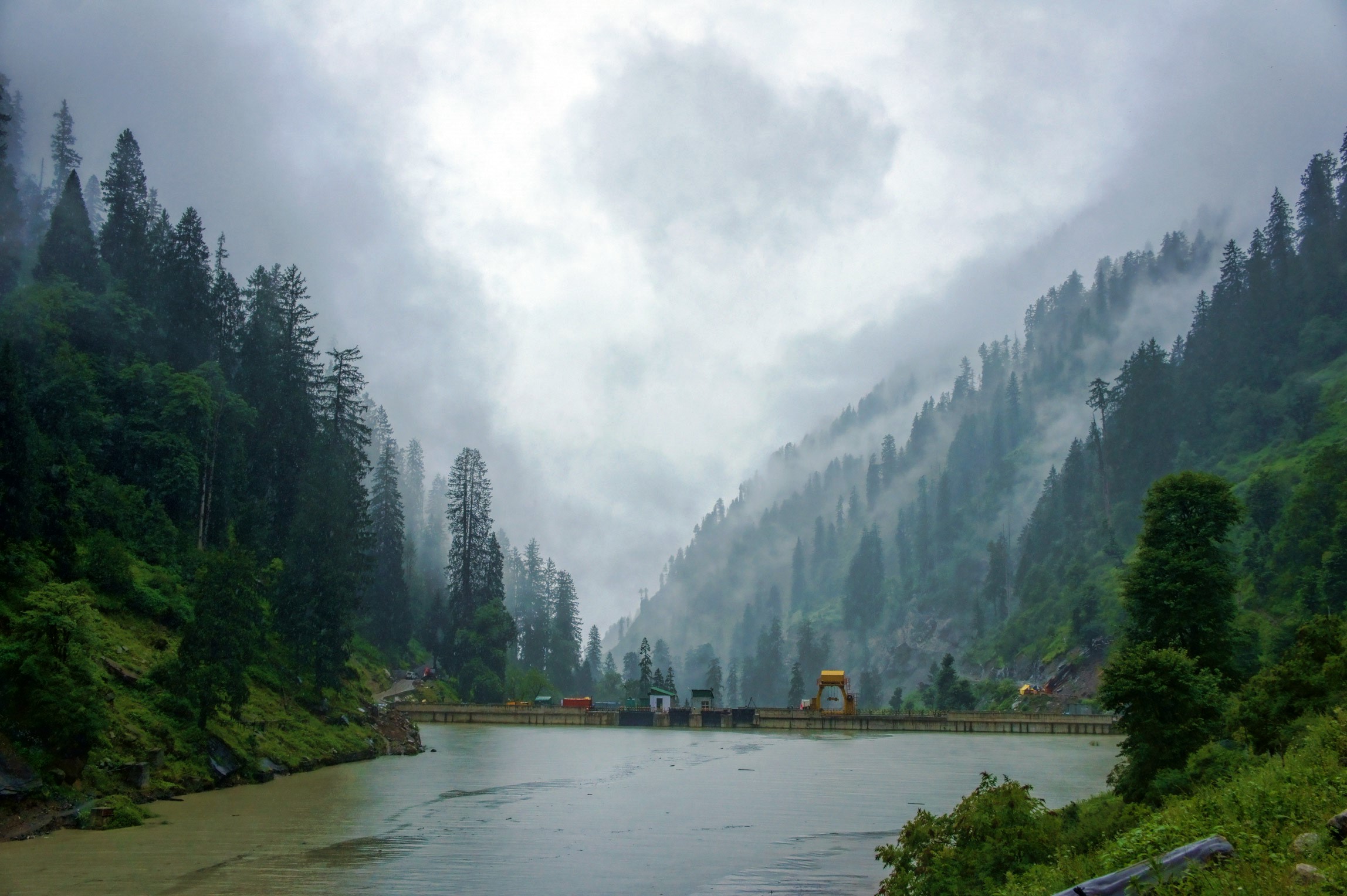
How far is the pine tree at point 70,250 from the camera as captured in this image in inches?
3044

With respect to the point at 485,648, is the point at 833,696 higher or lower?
lower

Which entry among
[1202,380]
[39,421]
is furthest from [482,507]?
[1202,380]

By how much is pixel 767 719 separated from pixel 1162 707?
103 metres

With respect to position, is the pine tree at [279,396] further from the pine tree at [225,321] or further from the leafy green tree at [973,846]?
the leafy green tree at [973,846]

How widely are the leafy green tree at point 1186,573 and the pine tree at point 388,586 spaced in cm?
9440

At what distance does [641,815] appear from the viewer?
131 ft

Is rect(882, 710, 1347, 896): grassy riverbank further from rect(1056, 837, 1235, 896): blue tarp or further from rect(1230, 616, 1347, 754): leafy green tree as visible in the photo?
rect(1230, 616, 1347, 754): leafy green tree

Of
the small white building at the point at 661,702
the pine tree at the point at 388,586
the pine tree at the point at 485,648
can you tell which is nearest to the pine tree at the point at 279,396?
the pine tree at the point at 388,586

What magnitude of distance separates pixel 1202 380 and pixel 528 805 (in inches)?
6632

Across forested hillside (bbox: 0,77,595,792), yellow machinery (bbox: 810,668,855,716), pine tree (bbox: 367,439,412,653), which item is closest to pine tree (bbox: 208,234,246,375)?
forested hillside (bbox: 0,77,595,792)

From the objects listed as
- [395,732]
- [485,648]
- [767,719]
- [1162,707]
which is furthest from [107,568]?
[767,719]

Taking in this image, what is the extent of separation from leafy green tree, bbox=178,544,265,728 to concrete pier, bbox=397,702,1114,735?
6543 centimetres

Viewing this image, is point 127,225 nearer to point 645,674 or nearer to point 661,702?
point 661,702

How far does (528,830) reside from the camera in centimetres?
3534
